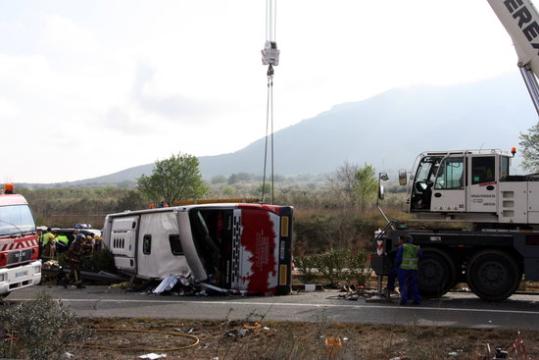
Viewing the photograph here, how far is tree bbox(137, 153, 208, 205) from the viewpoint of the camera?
57.2 m

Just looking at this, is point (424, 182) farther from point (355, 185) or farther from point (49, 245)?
point (355, 185)

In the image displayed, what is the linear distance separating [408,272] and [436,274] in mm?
1203

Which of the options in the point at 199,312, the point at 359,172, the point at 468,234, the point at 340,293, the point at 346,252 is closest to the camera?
the point at 199,312

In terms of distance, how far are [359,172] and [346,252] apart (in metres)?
39.2

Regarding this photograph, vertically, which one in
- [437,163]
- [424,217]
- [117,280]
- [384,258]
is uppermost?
[437,163]

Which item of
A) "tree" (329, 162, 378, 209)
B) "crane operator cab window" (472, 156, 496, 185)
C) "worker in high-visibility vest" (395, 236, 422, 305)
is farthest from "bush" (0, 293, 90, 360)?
"tree" (329, 162, 378, 209)

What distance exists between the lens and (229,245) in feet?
46.6

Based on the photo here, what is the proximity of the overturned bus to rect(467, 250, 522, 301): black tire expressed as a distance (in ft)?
13.4

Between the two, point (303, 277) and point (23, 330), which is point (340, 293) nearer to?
point (303, 277)

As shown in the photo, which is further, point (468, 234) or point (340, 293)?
point (340, 293)

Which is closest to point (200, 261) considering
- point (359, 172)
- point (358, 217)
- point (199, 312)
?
point (199, 312)

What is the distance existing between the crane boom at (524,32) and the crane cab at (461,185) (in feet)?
5.72

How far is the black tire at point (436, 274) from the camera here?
13.5m

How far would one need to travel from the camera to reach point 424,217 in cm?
1416
